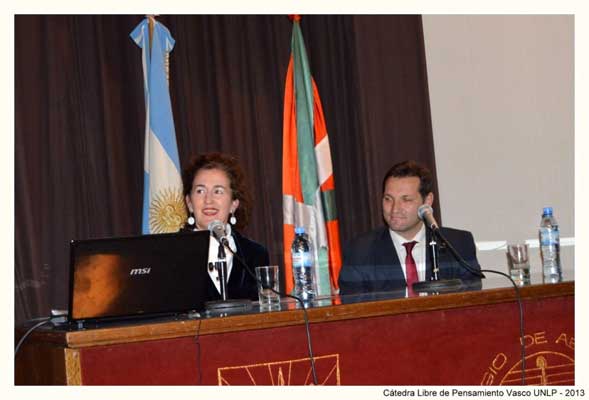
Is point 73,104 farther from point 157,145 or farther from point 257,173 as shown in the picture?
point 257,173

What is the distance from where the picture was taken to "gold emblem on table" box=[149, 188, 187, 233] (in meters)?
4.29

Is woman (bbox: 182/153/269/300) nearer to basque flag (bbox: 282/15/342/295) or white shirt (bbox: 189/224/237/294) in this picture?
white shirt (bbox: 189/224/237/294)

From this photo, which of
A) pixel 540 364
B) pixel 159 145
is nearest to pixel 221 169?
pixel 159 145

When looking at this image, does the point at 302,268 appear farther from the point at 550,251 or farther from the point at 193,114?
the point at 193,114

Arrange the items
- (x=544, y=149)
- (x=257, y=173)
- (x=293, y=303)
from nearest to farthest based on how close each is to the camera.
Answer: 1. (x=293, y=303)
2. (x=257, y=173)
3. (x=544, y=149)

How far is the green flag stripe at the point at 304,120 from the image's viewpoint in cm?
486

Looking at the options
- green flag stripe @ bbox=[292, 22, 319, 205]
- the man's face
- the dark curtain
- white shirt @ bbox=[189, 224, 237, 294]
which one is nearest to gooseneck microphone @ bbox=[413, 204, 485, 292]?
the man's face

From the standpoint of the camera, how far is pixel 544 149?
5.45 m

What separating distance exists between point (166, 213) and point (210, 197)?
85 cm

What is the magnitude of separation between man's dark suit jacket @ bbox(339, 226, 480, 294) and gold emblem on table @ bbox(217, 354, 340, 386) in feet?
3.60

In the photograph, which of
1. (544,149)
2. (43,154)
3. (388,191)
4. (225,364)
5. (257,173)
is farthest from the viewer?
(544,149)

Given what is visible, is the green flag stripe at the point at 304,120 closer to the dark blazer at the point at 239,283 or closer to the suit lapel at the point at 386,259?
the suit lapel at the point at 386,259

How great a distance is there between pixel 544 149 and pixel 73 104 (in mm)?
3009
